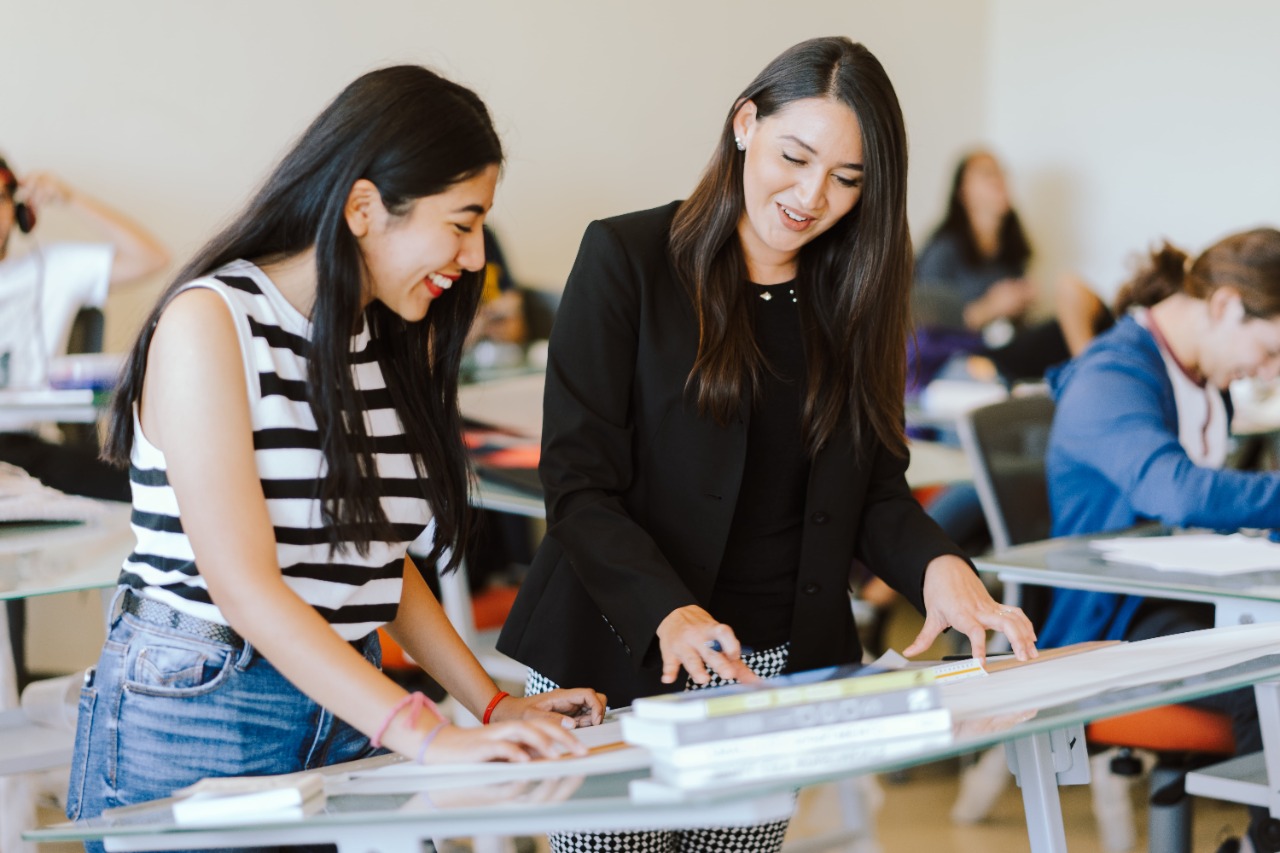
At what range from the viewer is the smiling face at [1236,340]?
2.31 meters

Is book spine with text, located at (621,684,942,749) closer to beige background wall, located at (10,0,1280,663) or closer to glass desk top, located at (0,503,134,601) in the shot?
glass desk top, located at (0,503,134,601)

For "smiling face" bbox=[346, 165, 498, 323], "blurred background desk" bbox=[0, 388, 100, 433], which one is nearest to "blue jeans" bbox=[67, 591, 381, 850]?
"smiling face" bbox=[346, 165, 498, 323]

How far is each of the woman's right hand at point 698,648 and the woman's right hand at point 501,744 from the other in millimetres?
224

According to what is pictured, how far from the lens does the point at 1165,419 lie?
231 centimetres

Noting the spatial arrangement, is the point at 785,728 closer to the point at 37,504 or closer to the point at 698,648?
the point at 698,648

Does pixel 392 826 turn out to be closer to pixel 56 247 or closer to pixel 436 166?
pixel 436 166

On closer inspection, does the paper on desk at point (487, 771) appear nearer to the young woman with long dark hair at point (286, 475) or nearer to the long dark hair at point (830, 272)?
the young woman with long dark hair at point (286, 475)

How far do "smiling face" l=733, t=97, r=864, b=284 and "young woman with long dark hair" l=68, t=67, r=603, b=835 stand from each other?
37 cm

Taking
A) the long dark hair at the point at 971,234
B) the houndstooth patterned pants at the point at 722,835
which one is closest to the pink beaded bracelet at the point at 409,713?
the houndstooth patterned pants at the point at 722,835

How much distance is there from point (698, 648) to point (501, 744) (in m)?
0.29

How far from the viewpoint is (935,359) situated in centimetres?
456

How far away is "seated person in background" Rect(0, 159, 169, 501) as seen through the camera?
3.65 meters

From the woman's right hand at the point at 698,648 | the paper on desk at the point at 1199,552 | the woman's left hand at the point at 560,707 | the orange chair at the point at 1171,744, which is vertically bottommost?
the orange chair at the point at 1171,744

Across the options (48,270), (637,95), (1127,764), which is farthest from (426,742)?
(637,95)
